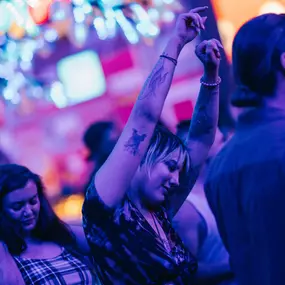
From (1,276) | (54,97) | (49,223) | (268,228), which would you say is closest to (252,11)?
(54,97)

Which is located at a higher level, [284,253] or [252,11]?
[252,11]

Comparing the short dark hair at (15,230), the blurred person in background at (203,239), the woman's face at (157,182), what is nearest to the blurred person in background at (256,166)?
the woman's face at (157,182)

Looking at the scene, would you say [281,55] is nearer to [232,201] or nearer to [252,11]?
[232,201]

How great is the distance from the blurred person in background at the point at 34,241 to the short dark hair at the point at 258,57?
127cm

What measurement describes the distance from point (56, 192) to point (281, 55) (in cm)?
777

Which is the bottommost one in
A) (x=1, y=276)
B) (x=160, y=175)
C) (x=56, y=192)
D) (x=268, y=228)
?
(x=56, y=192)

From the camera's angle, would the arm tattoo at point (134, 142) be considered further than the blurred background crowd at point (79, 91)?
No

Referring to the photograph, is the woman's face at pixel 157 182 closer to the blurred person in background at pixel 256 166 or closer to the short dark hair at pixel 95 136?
the blurred person in background at pixel 256 166

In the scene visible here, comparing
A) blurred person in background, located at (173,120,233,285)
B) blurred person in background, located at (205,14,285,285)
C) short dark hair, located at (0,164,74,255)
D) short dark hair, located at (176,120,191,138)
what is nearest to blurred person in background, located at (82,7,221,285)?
blurred person in background, located at (205,14,285,285)

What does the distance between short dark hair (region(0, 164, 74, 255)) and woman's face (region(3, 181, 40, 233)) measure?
20mm

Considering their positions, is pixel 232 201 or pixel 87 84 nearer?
pixel 232 201

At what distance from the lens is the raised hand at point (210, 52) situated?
2101mm

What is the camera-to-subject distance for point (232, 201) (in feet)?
6.24

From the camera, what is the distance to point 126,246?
1977 millimetres
